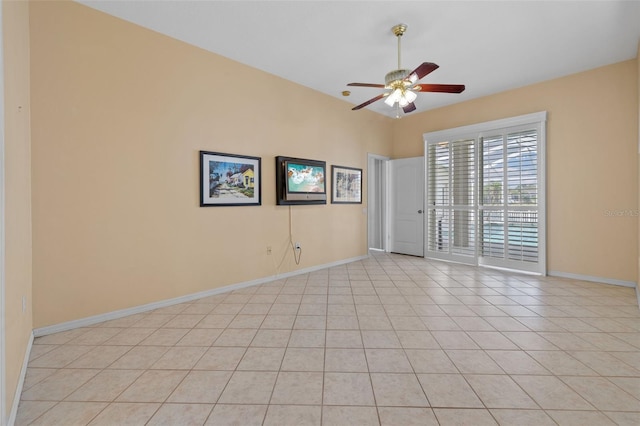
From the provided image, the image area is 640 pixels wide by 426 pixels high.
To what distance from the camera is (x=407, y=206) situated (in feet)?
21.3

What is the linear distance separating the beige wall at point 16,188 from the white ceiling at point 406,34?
1.09m

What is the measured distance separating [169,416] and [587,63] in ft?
20.5

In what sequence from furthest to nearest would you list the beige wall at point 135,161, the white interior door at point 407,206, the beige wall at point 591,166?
the white interior door at point 407,206 → the beige wall at point 591,166 → the beige wall at point 135,161

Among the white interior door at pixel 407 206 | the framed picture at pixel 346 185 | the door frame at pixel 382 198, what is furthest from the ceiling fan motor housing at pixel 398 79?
the door frame at pixel 382 198

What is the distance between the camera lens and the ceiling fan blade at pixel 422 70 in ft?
8.95

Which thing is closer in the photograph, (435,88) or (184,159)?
(435,88)

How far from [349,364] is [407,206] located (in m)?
4.85

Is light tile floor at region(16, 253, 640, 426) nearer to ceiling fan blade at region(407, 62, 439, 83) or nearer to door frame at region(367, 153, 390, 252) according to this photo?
ceiling fan blade at region(407, 62, 439, 83)

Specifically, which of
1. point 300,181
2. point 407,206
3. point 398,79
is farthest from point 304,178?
point 407,206

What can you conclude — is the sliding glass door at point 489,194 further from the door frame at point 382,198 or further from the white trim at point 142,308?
the white trim at point 142,308

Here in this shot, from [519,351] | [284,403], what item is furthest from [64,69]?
[519,351]

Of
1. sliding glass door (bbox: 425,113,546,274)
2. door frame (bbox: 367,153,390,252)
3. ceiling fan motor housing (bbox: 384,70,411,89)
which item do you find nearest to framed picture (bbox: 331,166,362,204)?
door frame (bbox: 367,153,390,252)

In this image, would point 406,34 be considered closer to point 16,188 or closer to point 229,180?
point 229,180

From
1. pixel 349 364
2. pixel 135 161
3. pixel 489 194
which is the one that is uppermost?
pixel 135 161
